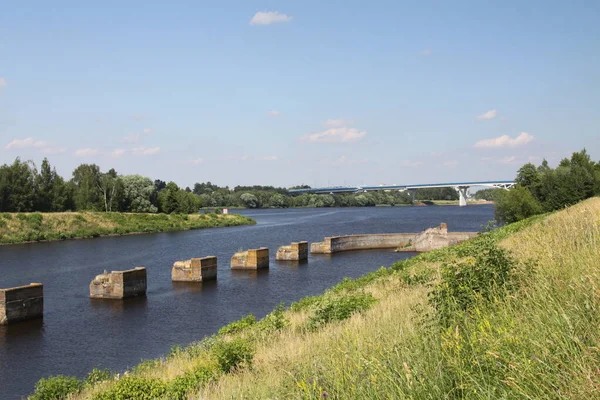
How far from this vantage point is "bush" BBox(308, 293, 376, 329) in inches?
514

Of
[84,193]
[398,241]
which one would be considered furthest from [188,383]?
[84,193]

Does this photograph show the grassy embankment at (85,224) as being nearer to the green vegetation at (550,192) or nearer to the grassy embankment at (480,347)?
the green vegetation at (550,192)

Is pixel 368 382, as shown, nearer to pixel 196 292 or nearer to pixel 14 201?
pixel 196 292

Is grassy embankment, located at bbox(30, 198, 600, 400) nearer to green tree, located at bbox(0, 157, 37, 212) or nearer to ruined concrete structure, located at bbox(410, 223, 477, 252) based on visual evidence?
ruined concrete structure, located at bbox(410, 223, 477, 252)

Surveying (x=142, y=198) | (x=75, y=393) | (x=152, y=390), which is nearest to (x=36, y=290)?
(x=75, y=393)

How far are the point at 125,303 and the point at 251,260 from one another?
14.2 metres

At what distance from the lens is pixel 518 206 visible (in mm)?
61969

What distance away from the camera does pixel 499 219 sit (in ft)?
230

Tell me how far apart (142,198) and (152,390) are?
→ 97.6m

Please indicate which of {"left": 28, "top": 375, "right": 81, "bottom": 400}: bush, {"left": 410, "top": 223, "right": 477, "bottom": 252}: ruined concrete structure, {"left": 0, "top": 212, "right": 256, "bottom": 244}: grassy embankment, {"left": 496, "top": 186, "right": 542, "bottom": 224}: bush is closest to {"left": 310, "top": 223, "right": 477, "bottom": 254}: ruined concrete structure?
{"left": 410, "top": 223, "right": 477, "bottom": 252}: ruined concrete structure

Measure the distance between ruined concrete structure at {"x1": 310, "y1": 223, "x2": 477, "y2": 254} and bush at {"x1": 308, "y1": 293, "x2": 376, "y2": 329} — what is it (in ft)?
137

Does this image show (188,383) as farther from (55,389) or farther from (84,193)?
(84,193)

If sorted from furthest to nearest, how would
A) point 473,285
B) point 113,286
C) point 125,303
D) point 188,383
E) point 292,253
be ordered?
point 292,253 < point 113,286 < point 125,303 < point 188,383 < point 473,285

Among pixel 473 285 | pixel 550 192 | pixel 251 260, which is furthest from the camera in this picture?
pixel 550 192
